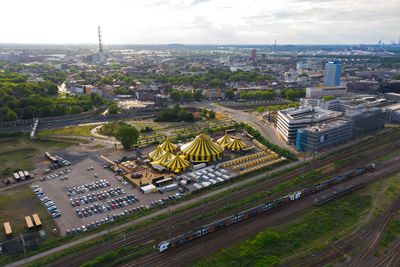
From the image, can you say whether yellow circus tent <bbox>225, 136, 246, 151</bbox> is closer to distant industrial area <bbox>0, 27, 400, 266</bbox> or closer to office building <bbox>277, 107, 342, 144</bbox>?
distant industrial area <bbox>0, 27, 400, 266</bbox>

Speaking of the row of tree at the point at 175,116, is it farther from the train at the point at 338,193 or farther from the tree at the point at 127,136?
the train at the point at 338,193

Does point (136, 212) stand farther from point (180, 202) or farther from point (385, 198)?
point (385, 198)

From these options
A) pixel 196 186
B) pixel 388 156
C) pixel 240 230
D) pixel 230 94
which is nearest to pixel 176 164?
pixel 196 186

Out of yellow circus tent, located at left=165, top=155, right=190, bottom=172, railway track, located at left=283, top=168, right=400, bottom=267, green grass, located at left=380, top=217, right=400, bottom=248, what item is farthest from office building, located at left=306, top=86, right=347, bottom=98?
green grass, located at left=380, top=217, right=400, bottom=248

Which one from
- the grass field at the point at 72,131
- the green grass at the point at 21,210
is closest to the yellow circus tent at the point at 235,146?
the green grass at the point at 21,210

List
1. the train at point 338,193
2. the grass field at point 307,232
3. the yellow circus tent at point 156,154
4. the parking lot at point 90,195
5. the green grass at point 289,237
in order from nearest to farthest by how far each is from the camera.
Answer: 1. the green grass at point 289,237
2. the grass field at point 307,232
3. the parking lot at point 90,195
4. the train at point 338,193
5. the yellow circus tent at point 156,154

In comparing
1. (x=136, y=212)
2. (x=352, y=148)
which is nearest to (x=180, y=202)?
(x=136, y=212)

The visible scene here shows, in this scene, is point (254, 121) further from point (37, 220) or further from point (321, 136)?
point (37, 220)
